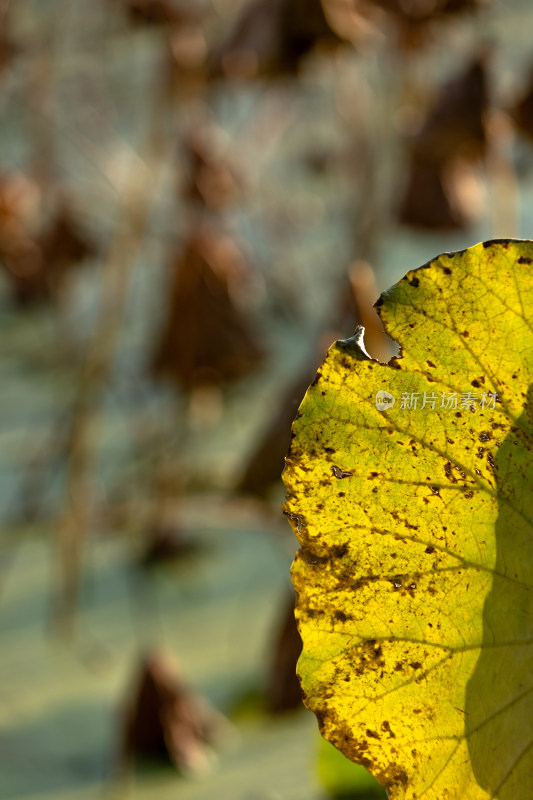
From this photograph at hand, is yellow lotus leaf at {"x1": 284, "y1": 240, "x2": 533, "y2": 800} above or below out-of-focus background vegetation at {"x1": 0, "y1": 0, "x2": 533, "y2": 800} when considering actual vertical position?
above

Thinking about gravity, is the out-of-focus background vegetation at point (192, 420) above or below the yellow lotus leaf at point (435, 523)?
below

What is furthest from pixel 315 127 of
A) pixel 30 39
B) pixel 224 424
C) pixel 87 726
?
pixel 87 726

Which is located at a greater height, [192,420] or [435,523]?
[435,523]

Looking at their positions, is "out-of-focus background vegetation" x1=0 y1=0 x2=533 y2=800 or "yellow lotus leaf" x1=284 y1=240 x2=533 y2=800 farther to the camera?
"out-of-focus background vegetation" x1=0 y1=0 x2=533 y2=800

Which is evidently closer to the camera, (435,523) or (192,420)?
(435,523)

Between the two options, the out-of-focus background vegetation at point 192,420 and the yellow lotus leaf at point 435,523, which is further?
the out-of-focus background vegetation at point 192,420
